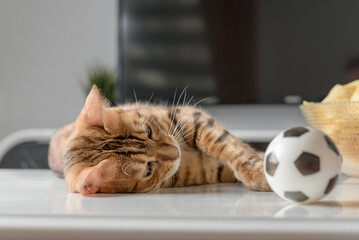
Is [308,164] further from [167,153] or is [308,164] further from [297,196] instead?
[167,153]

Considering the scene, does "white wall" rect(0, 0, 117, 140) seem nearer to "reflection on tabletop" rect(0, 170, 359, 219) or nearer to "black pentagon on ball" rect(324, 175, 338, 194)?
"reflection on tabletop" rect(0, 170, 359, 219)

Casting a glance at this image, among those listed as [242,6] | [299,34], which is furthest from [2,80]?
[299,34]

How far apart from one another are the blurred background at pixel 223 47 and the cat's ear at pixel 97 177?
6.78 feet

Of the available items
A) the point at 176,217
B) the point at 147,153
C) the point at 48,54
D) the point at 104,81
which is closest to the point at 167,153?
the point at 147,153

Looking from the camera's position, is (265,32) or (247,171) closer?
(247,171)

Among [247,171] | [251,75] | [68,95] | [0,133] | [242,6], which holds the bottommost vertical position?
[0,133]

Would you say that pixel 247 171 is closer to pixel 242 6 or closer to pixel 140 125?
pixel 140 125

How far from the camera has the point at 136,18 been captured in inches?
115

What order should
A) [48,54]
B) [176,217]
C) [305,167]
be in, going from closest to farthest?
[176,217], [305,167], [48,54]

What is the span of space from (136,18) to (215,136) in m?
2.04

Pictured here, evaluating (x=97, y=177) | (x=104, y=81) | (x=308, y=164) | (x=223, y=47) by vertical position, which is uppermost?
(x=308, y=164)

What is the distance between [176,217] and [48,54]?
291 cm

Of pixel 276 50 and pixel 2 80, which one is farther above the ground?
pixel 276 50

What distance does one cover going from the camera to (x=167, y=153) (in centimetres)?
94
